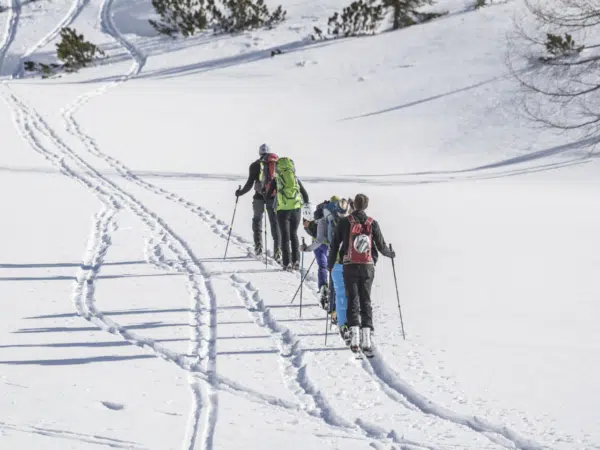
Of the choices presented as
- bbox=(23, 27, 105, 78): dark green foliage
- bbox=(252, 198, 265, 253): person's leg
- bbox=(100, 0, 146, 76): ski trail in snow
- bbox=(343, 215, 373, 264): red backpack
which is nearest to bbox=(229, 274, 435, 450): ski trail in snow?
bbox=(343, 215, 373, 264): red backpack

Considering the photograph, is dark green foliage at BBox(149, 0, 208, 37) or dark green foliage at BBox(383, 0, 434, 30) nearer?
dark green foliage at BBox(383, 0, 434, 30)

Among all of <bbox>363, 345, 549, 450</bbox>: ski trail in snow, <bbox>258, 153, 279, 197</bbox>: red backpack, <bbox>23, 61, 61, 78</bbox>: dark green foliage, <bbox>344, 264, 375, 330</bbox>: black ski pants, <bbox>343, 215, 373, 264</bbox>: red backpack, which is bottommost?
<bbox>363, 345, 549, 450</bbox>: ski trail in snow

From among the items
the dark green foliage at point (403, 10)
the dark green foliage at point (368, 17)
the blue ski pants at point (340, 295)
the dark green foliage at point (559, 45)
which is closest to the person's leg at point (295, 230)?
the blue ski pants at point (340, 295)

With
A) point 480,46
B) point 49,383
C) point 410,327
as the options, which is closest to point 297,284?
point 410,327

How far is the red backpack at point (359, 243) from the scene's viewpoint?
321 inches

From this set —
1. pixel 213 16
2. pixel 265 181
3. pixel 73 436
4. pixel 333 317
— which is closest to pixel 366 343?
pixel 333 317

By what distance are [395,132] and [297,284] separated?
49.8 feet

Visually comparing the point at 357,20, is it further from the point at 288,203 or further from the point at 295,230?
the point at 288,203

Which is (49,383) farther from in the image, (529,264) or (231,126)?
(231,126)

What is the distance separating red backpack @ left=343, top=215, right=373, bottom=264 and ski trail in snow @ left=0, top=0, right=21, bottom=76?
121ft

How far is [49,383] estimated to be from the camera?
714cm

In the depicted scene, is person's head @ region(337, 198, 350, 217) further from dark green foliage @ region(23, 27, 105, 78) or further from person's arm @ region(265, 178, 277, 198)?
dark green foliage @ region(23, 27, 105, 78)

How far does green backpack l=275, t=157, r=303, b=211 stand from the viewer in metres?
11.5

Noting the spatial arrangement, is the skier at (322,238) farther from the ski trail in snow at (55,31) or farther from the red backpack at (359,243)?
the ski trail in snow at (55,31)
